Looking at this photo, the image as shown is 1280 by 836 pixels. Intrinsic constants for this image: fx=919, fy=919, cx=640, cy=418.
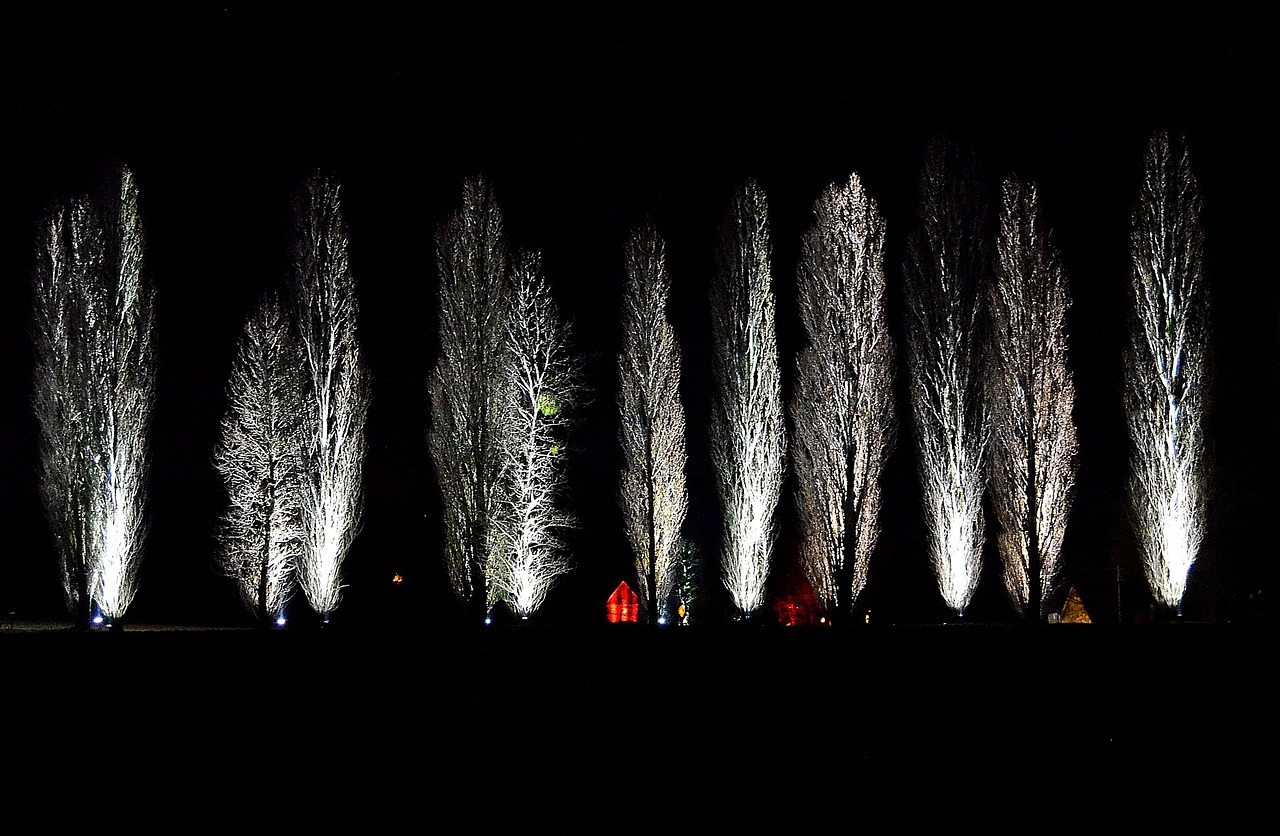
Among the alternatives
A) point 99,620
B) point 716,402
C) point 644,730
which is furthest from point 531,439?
point 644,730

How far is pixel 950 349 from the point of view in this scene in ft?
58.0

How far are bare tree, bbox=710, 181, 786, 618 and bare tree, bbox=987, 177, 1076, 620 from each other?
431 centimetres

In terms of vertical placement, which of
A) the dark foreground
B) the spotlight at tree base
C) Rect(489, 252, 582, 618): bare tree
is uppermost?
Rect(489, 252, 582, 618): bare tree

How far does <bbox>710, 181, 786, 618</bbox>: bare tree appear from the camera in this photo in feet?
59.6

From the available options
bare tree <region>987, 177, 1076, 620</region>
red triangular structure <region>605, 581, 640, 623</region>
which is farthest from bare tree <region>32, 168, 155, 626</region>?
red triangular structure <region>605, 581, 640, 623</region>

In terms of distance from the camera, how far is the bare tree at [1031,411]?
58.1 ft

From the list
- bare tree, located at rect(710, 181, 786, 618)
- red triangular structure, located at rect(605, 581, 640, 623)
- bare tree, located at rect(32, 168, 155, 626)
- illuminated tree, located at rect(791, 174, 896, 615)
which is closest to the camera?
bare tree, located at rect(32, 168, 155, 626)

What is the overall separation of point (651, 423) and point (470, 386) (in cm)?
368

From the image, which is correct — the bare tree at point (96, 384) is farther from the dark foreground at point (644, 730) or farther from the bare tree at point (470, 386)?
the dark foreground at point (644, 730)

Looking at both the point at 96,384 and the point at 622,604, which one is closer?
the point at 96,384

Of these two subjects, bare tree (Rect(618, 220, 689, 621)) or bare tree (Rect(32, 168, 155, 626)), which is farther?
bare tree (Rect(618, 220, 689, 621))

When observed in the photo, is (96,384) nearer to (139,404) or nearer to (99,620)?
(139,404)

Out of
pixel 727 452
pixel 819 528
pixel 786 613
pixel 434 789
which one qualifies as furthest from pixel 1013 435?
pixel 786 613

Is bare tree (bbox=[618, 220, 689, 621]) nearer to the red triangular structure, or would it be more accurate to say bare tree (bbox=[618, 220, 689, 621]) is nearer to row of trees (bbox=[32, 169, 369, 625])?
row of trees (bbox=[32, 169, 369, 625])
